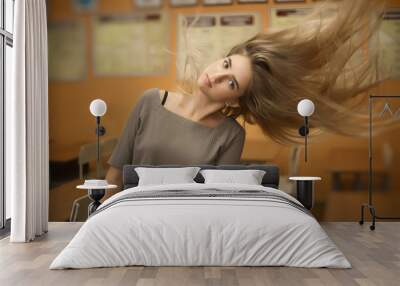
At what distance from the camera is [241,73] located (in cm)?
659

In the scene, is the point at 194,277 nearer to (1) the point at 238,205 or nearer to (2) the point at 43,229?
(1) the point at 238,205

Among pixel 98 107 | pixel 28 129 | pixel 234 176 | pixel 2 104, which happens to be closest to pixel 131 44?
pixel 98 107

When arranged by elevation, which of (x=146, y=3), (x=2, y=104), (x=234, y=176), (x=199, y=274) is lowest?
(x=199, y=274)

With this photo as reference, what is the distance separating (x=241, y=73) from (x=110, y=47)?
1.61 metres

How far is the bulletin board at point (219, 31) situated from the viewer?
6.72 m

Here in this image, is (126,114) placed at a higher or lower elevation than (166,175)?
higher

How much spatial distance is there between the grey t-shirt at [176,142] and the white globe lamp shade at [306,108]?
75 cm

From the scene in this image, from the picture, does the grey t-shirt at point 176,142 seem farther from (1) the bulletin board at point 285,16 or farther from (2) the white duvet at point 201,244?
(2) the white duvet at point 201,244

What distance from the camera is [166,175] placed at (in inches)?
235

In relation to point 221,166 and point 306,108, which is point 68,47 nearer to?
point 221,166

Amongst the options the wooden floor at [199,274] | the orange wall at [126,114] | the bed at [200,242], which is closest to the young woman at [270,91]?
the orange wall at [126,114]

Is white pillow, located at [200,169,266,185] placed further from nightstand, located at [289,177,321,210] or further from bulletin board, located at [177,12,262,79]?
bulletin board, located at [177,12,262,79]

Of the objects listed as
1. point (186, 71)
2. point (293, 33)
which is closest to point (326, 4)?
point (293, 33)

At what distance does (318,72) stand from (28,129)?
130 inches
